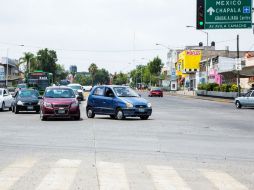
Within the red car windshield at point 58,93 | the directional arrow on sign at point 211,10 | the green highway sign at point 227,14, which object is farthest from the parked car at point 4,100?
the directional arrow on sign at point 211,10

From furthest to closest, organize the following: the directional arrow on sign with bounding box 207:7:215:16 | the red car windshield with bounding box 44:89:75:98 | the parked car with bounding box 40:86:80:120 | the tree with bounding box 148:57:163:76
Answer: the tree with bounding box 148:57:163:76, the directional arrow on sign with bounding box 207:7:215:16, the red car windshield with bounding box 44:89:75:98, the parked car with bounding box 40:86:80:120

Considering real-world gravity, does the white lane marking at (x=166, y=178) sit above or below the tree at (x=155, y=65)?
below

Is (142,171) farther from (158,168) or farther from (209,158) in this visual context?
(209,158)

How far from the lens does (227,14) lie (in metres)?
36.3

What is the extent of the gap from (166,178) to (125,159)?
2.51 metres

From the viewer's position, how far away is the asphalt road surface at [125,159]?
8.61 m

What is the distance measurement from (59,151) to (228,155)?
385 centimetres

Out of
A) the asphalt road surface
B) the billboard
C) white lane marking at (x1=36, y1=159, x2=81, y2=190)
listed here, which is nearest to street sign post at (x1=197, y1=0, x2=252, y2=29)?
the asphalt road surface

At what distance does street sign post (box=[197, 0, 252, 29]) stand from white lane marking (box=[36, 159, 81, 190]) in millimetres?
27074

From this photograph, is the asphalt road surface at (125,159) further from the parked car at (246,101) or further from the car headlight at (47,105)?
the parked car at (246,101)

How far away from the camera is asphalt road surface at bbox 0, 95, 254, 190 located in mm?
8609

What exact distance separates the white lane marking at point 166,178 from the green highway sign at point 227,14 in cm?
2714

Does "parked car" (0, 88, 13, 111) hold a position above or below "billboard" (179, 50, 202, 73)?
below

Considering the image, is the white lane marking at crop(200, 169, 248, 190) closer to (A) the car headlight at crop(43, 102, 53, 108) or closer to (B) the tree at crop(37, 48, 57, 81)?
(A) the car headlight at crop(43, 102, 53, 108)
